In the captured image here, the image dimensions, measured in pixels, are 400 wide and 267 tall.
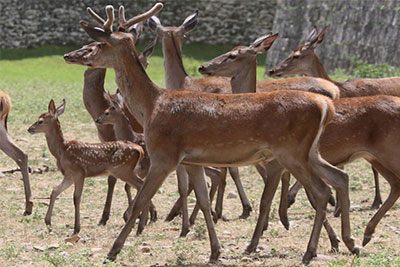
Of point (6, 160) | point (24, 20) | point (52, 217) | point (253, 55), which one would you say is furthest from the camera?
point (24, 20)

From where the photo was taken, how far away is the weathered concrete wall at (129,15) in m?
27.5

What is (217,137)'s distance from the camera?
6703 mm

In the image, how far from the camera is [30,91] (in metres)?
18.8

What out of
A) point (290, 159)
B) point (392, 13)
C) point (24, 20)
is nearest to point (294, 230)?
point (290, 159)

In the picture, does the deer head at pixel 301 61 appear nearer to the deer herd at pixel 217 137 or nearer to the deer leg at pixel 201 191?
the deer herd at pixel 217 137

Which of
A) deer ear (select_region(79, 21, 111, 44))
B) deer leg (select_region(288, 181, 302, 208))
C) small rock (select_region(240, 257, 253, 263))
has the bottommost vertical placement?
deer leg (select_region(288, 181, 302, 208))

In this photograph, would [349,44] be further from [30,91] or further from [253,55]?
[253,55]

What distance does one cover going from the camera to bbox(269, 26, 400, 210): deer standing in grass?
10688mm

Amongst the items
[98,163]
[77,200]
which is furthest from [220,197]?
[77,200]

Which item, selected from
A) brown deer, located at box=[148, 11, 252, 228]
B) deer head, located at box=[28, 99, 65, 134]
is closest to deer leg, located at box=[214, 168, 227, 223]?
brown deer, located at box=[148, 11, 252, 228]

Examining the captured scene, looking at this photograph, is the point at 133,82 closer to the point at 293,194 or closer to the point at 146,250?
the point at 146,250

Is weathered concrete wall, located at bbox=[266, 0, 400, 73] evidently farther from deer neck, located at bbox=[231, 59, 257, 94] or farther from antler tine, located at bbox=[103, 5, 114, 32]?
antler tine, located at bbox=[103, 5, 114, 32]

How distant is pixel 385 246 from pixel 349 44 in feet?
45.0

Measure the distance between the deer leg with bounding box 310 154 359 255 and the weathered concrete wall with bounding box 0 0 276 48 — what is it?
21712 millimetres
